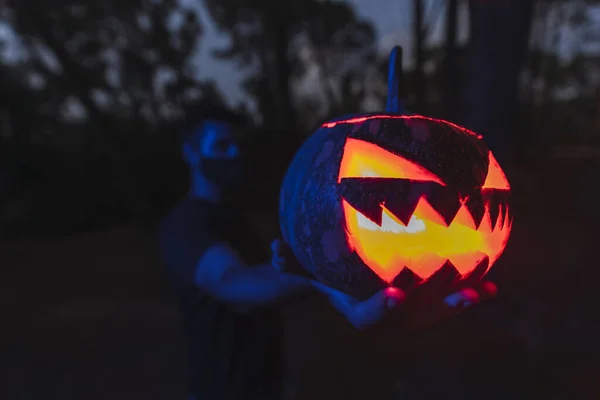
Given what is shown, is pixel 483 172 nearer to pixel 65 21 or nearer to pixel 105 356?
pixel 105 356

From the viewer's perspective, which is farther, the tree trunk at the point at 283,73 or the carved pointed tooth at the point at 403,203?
the tree trunk at the point at 283,73

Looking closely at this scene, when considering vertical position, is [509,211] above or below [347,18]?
below

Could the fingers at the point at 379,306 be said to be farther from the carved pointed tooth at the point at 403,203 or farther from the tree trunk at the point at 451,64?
the tree trunk at the point at 451,64

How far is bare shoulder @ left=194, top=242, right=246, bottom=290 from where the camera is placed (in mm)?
1430

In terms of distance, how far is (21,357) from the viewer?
16.3ft

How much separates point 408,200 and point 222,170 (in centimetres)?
78

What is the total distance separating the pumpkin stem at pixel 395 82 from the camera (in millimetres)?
1377

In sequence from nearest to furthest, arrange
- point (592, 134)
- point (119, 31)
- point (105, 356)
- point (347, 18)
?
point (105, 356) < point (119, 31) < point (347, 18) < point (592, 134)

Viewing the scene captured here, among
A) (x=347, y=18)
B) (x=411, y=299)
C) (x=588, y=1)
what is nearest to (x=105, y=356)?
(x=411, y=299)

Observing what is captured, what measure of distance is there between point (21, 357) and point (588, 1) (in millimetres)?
19045

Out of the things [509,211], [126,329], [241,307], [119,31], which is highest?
[119,31]

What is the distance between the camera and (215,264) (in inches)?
57.1

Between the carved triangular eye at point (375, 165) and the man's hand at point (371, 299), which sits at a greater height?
the carved triangular eye at point (375, 165)

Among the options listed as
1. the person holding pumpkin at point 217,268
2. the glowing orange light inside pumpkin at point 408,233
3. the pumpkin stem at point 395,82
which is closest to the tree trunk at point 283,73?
the person holding pumpkin at point 217,268
